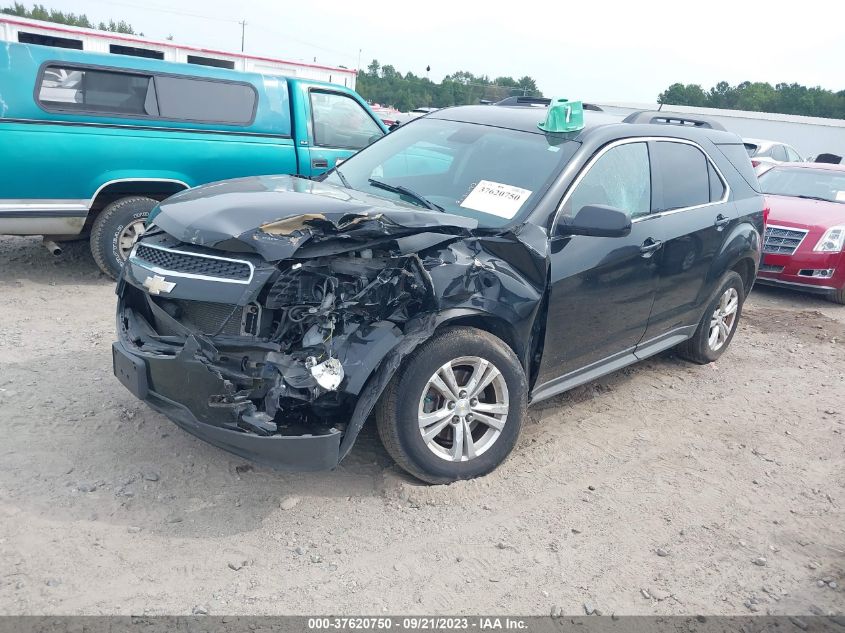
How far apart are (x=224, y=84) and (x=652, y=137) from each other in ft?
14.3

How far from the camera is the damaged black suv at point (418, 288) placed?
3092 millimetres

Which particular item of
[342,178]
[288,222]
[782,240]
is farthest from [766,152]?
[288,222]

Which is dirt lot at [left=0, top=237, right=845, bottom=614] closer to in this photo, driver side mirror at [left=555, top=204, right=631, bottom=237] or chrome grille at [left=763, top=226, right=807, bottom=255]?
driver side mirror at [left=555, top=204, right=631, bottom=237]

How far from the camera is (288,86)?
290 inches

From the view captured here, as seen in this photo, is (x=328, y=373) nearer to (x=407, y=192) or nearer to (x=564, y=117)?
(x=407, y=192)

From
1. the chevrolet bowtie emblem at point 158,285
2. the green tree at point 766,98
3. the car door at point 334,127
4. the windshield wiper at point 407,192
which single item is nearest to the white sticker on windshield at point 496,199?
the windshield wiper at point 407,192

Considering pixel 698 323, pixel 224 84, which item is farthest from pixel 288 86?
pixel 698 323

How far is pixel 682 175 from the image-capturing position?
4.92 metres

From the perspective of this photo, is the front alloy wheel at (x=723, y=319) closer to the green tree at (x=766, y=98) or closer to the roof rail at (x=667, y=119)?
the roof rail at (x=667, y=119)

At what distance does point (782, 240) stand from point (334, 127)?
553 cm

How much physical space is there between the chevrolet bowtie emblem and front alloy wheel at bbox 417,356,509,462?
1.29 metres

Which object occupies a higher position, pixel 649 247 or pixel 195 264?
pixel 649 247

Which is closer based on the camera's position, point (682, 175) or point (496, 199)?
point (496, 199)

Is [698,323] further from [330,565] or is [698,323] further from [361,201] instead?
[330,565]
